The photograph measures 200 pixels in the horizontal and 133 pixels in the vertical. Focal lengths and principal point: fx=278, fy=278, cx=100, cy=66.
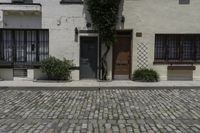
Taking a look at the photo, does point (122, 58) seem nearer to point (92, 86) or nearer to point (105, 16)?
point (105, 16)

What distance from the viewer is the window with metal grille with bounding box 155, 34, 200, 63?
1477 cm

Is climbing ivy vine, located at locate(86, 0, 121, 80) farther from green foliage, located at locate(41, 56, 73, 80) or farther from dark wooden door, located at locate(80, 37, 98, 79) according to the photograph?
green foliage, located at locate(41, 56, 73, 80)

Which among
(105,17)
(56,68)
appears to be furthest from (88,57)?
(105,17)

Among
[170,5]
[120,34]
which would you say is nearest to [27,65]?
[120,34]

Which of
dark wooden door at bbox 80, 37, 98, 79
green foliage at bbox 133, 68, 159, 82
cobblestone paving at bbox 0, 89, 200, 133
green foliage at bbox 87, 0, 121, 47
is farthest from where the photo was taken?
dark wooden door at bbox 80, 37, 98, 79

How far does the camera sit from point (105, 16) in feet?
44.5

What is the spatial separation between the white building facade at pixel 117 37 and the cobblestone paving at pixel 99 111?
3.03 metres

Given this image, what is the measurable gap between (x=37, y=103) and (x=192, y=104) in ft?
16.9

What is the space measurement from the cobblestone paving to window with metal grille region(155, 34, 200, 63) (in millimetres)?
3393

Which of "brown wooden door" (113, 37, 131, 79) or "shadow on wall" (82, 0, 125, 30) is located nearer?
"shadow on wall" (82, 0, 125, 30)

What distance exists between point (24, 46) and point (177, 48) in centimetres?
815

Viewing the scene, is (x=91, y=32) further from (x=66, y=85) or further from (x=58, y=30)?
(x=66, y=85)

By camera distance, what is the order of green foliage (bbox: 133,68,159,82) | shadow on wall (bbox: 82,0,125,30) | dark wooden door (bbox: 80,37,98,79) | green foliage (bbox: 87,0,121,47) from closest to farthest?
green foliage (bbox: 87,0,121,47), green foliage (bbox: 133,68,159,82), shadow on wall (bbox: 82,0,125,30), dark wooden door (bbox: 80,37,98,79)

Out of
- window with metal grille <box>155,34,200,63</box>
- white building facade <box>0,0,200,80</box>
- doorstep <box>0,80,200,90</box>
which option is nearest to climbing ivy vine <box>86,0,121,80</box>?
white building facade <box>0,0,200,80</box>
